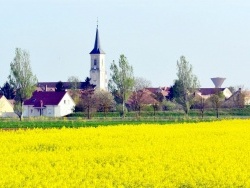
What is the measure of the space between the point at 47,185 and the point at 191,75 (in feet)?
219

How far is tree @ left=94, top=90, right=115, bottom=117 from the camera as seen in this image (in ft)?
262

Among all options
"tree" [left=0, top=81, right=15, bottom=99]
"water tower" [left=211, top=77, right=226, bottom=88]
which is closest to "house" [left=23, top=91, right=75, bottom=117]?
"tree" [left=0, top=81, right=15, bottom=99]

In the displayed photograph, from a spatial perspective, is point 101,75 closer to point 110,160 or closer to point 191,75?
point 191,75

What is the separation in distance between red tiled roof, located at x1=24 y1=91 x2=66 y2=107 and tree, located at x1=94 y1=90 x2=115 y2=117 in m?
4.86

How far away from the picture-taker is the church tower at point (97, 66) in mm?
141250

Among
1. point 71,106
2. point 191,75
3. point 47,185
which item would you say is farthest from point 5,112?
point 47,185

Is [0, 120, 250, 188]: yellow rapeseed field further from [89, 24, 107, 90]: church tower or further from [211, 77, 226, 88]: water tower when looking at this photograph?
[211, 77, 226, 88]: water tower

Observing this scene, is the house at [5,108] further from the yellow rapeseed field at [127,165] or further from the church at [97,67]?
the yellow rapeseed field at [127,165]

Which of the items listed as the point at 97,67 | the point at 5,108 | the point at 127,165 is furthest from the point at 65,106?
the point at 127,165

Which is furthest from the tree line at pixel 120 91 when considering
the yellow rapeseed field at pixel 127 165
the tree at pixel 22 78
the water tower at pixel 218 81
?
the water tower at pixel 218 81

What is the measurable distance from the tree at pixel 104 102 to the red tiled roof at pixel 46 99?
486cm

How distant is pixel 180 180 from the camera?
15.3 meters

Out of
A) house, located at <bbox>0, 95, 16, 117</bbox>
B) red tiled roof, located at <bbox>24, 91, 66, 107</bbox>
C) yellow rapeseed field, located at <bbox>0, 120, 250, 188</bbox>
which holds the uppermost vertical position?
red tiled roof, located at <bbox>24, 91, 66, 107</bbox>

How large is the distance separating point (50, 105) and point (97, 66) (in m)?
53.3
